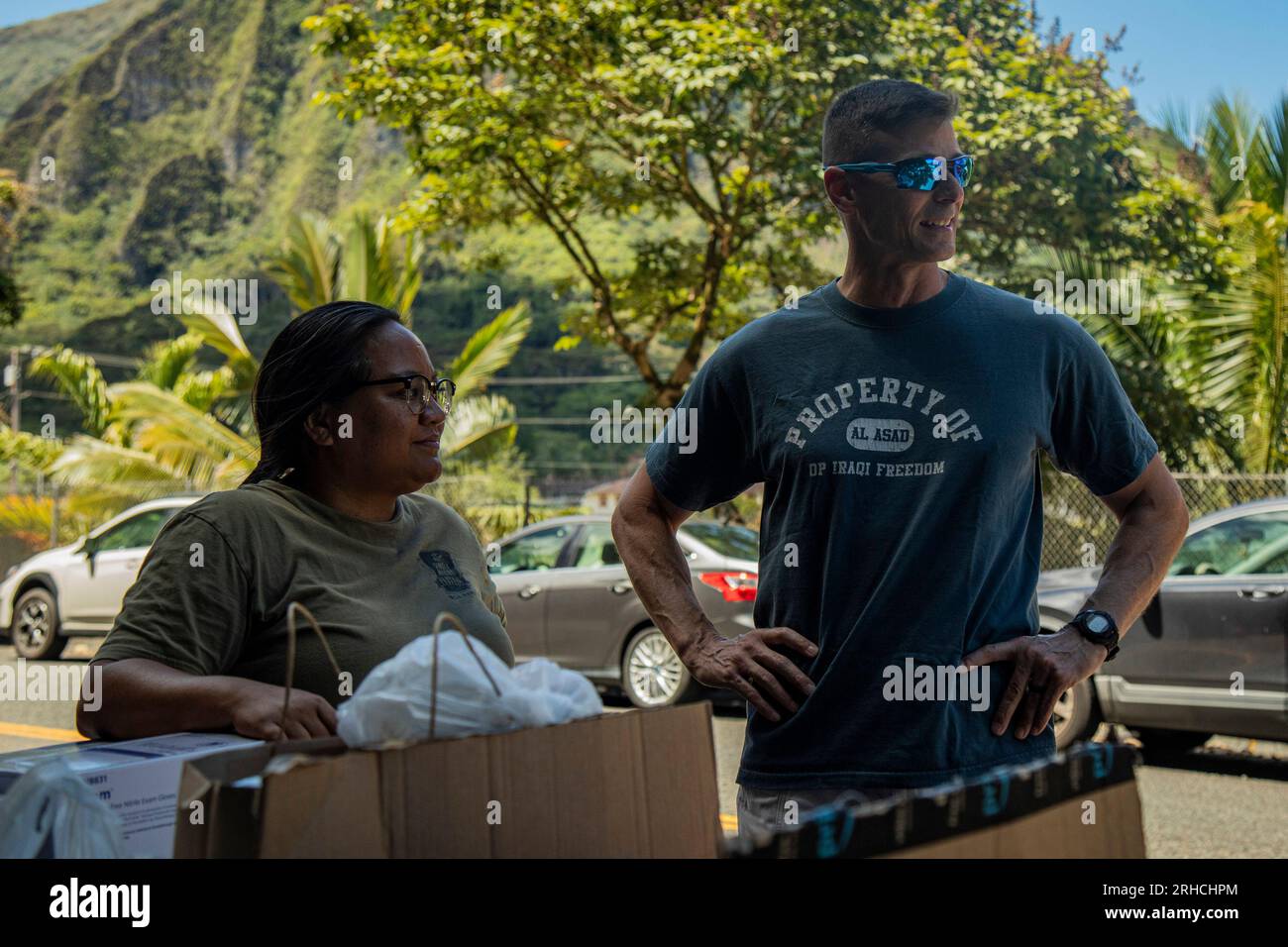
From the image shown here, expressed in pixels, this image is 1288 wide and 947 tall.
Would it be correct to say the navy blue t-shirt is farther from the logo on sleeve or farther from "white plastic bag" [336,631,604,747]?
"white plastic bag" [336,631,604,747]

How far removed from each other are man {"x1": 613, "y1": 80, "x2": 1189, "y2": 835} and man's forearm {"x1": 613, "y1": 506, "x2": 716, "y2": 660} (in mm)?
13

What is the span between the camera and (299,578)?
2363 mm

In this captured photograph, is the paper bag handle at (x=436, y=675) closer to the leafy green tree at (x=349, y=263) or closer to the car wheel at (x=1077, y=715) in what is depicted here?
the car wheel at (x=1077, y=715)

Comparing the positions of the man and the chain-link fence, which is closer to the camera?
the man

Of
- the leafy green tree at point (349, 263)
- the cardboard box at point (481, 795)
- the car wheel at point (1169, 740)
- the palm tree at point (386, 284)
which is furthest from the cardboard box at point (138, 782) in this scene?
the leafy green tree at point (349, 263)

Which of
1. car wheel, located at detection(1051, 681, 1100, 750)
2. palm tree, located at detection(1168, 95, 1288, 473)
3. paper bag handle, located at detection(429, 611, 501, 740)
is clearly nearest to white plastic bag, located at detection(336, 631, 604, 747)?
paper bag handle, located at detection(429, 611, 501, 740)

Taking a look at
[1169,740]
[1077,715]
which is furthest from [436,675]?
[1169,740]

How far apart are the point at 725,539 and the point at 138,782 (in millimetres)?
8830

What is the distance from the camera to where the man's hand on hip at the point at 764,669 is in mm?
2271

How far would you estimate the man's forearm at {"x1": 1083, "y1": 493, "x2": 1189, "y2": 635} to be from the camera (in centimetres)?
236

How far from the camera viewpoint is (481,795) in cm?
139

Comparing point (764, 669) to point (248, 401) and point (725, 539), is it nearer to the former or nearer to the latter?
point (725, 539)
